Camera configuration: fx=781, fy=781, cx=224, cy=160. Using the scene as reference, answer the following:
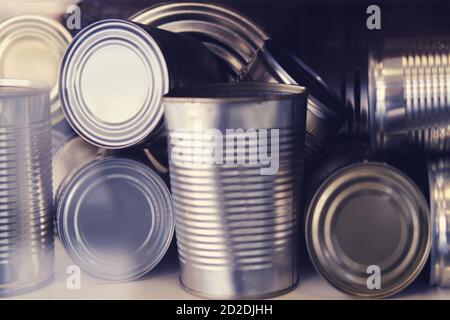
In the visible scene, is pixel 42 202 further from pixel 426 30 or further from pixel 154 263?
pixel 426 30

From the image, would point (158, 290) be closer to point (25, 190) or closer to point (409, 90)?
point (25, 190)

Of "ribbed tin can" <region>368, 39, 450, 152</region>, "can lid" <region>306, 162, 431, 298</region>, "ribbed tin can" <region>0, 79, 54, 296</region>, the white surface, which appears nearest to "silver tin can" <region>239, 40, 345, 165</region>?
"ribbed tin can" <region>368, 39, 450, 152</region>

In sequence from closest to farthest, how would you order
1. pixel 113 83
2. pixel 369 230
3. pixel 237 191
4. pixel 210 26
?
1. pixel 237 191
2. pixel 369 230
3. pixel 113 83
4. pixel 210 26

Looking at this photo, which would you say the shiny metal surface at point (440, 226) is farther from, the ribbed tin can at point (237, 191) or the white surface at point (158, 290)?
the ribbed tin can at point (237, 191)

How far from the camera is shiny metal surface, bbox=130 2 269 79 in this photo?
2.78 meters

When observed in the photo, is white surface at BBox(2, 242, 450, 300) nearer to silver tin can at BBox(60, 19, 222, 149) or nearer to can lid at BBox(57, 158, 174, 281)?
can lid at BBox(57, 158, 174, 281)

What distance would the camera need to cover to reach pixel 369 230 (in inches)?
85.7

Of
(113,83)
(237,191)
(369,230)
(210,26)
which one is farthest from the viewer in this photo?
(210,26)

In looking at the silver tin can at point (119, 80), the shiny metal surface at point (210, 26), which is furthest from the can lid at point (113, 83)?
the shiny metal surface at point (210, 26)

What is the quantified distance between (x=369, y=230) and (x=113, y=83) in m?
0.86

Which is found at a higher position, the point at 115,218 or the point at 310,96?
the point at 310,96

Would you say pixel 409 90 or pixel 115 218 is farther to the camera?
pixel 115 218

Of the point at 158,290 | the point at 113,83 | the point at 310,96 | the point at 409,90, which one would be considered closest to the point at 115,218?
the point at 158,290

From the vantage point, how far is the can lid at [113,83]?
7.34ft
